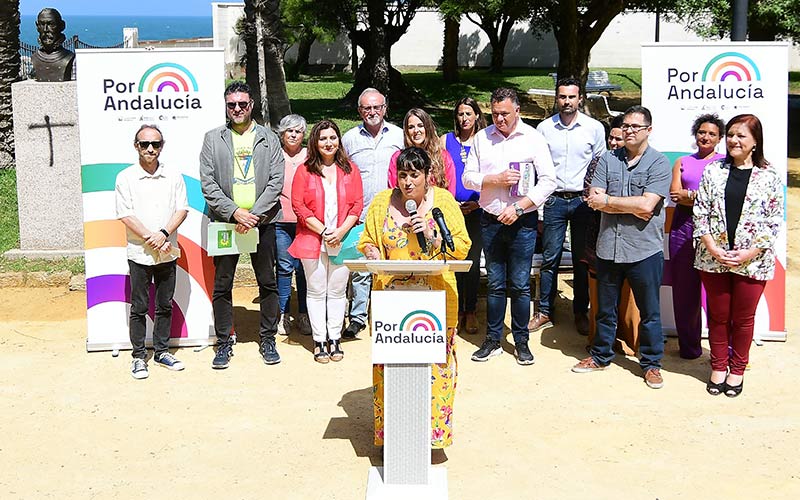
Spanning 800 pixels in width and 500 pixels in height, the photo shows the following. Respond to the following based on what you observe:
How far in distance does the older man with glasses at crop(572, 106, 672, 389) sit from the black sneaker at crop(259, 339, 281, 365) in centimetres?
246

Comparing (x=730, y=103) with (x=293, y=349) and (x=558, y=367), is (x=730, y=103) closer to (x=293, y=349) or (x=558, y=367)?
(x=558, y=367)

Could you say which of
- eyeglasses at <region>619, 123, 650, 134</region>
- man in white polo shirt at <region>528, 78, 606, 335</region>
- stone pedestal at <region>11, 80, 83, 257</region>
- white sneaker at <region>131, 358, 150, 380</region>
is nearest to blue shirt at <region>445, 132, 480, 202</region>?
man in white polo shirt at <region>528, 78, 606, 335</region>

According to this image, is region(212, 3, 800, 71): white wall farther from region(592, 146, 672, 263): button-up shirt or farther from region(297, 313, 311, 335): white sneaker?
region(592, 146, 672, 263): button-up shirt

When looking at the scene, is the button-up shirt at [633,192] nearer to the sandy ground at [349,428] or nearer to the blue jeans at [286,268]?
the sandy ground at [349,428]

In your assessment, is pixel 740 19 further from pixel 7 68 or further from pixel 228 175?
pixel 7 68

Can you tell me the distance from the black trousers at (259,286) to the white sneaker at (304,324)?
66 centimetres

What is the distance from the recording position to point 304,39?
111 ft

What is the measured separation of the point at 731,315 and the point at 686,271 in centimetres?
66

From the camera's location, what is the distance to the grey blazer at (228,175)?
6.98 metres

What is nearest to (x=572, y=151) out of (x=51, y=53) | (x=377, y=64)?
(x=51, y=53)

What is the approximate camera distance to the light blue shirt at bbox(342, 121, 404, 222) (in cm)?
758

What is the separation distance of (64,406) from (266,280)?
5.59 ft

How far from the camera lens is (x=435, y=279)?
17.2ft

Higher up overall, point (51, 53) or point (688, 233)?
point (51, 53)
